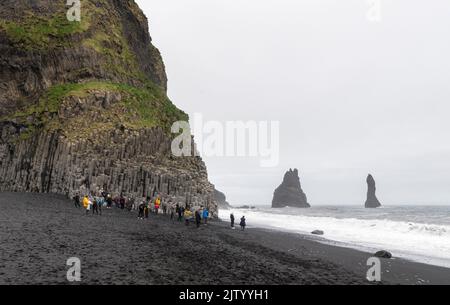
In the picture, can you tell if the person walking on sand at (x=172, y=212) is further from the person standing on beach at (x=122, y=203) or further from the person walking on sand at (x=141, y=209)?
the person standing on beach at (x=122, y=203)

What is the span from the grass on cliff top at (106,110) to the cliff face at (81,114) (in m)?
0.16

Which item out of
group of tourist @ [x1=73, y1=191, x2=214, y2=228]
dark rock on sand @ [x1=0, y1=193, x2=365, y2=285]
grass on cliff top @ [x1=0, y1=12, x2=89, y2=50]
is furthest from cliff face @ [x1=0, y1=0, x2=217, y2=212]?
dark rock on sand @ [x1=0, y1=193, x2=365, y2=285]

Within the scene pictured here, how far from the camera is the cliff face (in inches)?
1857

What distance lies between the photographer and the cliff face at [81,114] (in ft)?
155

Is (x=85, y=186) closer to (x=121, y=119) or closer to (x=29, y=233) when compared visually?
(x=121, y=119)

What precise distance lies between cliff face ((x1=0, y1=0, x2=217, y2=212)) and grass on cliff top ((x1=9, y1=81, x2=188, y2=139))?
0.16 m

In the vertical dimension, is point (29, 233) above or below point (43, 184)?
below

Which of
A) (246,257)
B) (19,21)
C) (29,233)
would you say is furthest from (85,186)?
(19,21)

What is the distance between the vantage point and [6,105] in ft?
182

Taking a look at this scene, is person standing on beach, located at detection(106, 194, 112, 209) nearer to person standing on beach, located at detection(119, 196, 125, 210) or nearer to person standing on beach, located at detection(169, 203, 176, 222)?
person standing on beach, located at detection(119, 196, 125, 210)

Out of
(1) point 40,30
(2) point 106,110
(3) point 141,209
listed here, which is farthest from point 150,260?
(1) point 40,30

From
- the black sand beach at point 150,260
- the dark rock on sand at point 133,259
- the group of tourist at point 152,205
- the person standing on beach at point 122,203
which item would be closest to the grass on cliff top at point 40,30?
the group of tourist at point 152,205
